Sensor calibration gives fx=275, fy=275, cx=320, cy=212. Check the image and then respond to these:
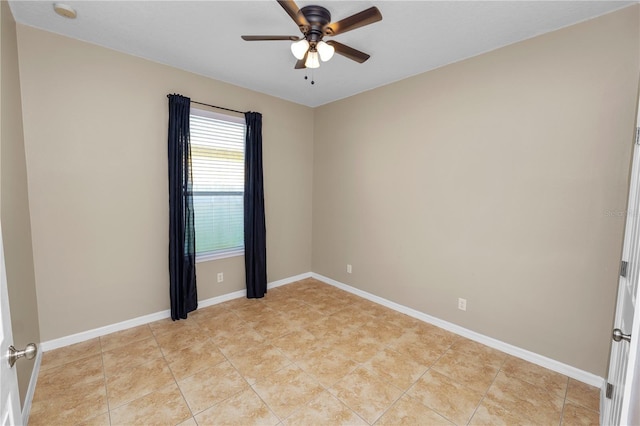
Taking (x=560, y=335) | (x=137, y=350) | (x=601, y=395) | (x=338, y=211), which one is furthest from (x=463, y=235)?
(x=137, y=350)

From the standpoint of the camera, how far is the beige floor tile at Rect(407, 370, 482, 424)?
1.83 meters

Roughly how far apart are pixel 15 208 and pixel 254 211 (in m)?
2.11

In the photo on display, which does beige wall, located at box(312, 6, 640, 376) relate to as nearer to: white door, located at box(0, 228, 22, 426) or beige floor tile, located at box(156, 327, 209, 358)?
beige floor tile, located at box(156, 327, 209, 358)

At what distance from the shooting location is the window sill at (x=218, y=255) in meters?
3.32

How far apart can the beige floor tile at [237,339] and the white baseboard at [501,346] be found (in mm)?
1580

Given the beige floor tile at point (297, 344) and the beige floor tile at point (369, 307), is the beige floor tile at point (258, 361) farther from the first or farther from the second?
the beige floor tile at point (369, 307)

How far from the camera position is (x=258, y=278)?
366 centimetres

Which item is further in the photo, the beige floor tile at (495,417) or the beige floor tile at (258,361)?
the beige floor tile at (258,361)

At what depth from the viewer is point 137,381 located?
210cm

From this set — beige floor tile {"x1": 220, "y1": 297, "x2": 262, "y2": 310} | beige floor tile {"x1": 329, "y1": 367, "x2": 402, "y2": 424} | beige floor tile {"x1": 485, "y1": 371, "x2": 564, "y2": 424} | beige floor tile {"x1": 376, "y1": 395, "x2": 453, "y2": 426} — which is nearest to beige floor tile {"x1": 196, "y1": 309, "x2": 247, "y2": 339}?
beige floor tile {"x1": 220, "y1": 297, "x2": 262, "y2": 310}

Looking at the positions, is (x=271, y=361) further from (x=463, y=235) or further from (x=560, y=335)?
(x=560, y=335)

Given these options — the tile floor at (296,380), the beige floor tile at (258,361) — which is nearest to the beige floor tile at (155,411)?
the tile floor at (296,380)

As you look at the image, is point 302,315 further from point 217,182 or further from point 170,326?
point 217,182

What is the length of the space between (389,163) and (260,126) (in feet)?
5.68
